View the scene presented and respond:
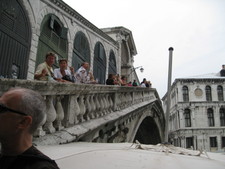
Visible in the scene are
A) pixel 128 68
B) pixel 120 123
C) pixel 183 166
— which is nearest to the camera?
pixel 183 166

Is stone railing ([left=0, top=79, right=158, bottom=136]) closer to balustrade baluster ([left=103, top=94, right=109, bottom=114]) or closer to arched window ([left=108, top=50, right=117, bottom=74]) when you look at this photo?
balustrade baluster ([left=103, top=94, right=109, bottom=114])

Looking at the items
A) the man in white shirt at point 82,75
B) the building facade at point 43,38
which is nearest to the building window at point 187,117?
the building facade at point 43,38

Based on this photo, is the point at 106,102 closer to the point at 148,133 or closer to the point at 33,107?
the point at 33,107

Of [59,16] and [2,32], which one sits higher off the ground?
[59,16]

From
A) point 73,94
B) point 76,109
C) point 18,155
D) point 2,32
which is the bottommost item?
point 18,155

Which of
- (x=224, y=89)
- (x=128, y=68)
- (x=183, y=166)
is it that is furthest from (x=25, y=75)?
(x=224, y=89)

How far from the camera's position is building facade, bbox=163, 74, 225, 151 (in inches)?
1353

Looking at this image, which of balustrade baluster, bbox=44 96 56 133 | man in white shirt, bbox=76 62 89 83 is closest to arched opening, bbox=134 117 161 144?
man in white shirt, bbox=76 62 89 83

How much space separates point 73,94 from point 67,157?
5.86ft

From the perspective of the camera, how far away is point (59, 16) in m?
9.61

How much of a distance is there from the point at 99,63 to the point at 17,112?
11916mm

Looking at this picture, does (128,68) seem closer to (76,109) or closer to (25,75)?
(25,75)

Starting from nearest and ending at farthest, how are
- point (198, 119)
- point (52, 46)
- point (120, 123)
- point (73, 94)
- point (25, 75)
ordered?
1. point (73, 94)
2. point (120, 123)
3. point (25, 75)
4. point (52, 46)
5. point (198, 119)

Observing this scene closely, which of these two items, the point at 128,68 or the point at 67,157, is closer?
the point at 67,157
